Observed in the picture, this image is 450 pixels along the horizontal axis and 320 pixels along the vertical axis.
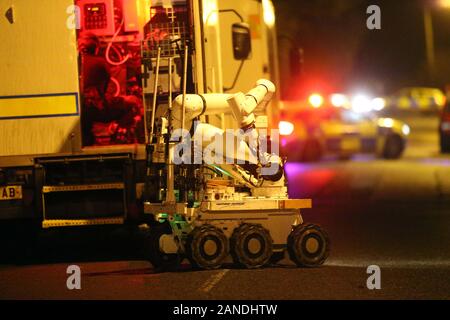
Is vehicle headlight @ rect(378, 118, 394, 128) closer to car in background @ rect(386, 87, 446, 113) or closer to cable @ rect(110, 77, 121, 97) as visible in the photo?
cable @ rect(110, 77, 121, 97)

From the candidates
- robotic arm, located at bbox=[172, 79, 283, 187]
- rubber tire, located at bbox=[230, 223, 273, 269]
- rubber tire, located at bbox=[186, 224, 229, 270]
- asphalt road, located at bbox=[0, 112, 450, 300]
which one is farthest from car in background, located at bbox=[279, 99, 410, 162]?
rubber tire, located at bbox=[186, 224, 229, 270]

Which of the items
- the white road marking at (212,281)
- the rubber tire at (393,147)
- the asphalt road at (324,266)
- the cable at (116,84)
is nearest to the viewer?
the asphalt road at (324,266)

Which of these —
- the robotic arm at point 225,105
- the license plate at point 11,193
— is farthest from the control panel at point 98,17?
the robotic arm at point 225,105

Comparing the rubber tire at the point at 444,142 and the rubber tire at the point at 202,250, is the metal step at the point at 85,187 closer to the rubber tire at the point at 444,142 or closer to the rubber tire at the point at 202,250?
the rubber tire at the point at 202,250

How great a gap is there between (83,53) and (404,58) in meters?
54.4

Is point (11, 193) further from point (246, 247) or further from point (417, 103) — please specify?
point (417, 103)

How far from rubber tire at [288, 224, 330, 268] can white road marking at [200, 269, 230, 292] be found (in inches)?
28.9

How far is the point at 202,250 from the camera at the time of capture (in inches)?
405

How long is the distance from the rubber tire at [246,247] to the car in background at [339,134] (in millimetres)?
15974

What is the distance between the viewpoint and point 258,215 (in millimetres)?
10602

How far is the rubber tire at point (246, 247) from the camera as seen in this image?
33.9 ft
